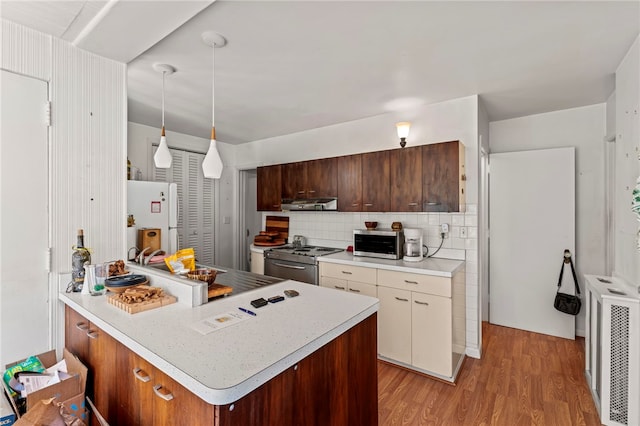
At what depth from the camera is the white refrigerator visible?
129 inches

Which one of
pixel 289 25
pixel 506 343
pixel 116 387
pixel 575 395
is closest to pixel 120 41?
pixel 289 25

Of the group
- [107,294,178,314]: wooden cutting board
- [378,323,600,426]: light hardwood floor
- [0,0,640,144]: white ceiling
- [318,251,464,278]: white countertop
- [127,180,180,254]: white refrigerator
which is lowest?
[378,323,600,426]: light hardwood floor

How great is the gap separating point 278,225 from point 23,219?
304 cm

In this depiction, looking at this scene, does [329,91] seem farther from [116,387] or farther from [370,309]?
[116,387]

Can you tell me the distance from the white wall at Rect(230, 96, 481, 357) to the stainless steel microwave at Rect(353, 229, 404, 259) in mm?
392

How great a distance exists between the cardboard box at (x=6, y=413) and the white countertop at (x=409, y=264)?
7.79 feet

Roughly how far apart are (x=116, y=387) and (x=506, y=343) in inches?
138

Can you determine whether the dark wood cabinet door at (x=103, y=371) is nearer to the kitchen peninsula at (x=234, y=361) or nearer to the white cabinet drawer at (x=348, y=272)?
the kitchen peninsula at (x=234, y=361)

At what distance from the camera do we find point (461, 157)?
9.28 ft

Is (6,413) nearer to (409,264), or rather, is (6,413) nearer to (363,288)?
(363,288)

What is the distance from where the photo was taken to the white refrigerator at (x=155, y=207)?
10.7 feet

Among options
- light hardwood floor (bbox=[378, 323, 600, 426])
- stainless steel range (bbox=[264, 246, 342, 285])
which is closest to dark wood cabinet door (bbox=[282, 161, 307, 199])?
stainless steel range (bbox=[264, 246, 342, 285])

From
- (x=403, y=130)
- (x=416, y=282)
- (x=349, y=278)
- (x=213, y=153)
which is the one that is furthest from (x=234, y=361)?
(x=403, y=130)

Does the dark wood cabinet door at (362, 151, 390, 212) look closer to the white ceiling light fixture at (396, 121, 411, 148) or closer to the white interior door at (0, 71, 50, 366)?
the white ceiling light fixture at (396, 121, 411, 148)
